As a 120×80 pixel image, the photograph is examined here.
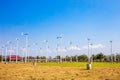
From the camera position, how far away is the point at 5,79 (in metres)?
23.3

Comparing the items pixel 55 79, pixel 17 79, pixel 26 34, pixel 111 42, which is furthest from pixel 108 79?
pixel 111 42

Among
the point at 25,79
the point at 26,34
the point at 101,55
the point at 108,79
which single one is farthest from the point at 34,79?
the point at 101,55

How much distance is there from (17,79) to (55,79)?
13.2 ft

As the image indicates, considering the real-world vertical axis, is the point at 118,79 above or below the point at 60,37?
below

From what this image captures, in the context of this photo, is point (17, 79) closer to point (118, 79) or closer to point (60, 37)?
point (118, 79)

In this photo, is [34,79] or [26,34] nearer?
[34,79]

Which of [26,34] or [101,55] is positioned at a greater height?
[26,34]

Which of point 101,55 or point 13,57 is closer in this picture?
point 13,57

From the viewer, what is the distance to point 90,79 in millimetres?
23219

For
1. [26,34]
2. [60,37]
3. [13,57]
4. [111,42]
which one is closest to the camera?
[26,34]

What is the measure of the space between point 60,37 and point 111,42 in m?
39.0

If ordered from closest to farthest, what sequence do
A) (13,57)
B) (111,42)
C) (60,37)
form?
(60,37)
(111,42)
(13,57)

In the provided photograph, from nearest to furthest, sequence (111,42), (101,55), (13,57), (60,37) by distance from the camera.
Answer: (60,37) < (111,42) < (13,57) < (101,55)

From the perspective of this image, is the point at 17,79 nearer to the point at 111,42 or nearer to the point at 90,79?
the point at 90,79
